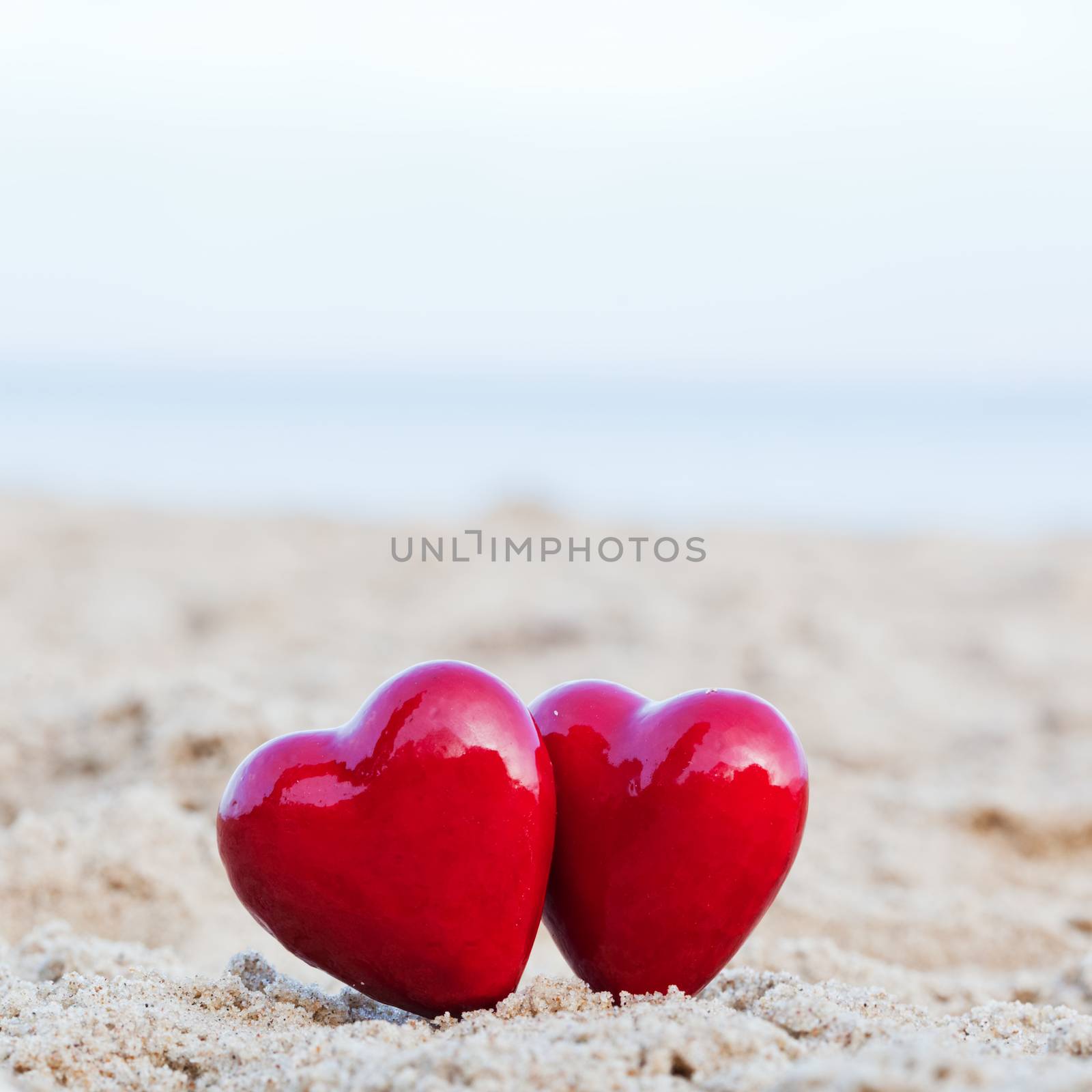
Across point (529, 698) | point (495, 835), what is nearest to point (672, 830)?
point (495, 835)

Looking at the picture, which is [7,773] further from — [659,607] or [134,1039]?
[659,607]

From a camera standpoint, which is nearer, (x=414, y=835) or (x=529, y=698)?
(x=414, y=835)

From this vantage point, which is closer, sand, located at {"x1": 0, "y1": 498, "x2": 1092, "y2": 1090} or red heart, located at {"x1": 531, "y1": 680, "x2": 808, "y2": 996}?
sand, located at {"x1": 0, "y1": 498, "x2": 1092, "y2": 1090}

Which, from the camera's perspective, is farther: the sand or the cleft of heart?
the cleft of heart

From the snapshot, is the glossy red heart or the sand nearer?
the sand

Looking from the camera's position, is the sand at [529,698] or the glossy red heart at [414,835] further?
the glossy red heart at [414,835]

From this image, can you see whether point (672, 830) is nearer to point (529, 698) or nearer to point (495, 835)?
point (495, 835)
